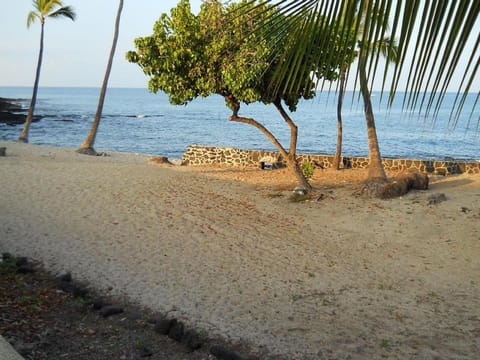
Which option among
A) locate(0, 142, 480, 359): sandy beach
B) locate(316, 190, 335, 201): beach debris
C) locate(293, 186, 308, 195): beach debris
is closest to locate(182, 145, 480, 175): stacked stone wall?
locate(0, 142, 480, 359): sandy beach

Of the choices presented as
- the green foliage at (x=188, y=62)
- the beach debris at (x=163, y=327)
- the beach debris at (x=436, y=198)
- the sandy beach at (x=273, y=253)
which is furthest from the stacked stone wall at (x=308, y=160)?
the beach debris at (x=163, y=327)

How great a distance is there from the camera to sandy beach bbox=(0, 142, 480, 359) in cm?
670

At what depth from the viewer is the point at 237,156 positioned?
1939cm

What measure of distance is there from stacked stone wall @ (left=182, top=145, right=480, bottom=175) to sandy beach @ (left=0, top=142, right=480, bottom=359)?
884 millimetres

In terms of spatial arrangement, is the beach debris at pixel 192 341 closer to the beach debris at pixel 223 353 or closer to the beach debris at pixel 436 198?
the beach debris at pixel 223 353

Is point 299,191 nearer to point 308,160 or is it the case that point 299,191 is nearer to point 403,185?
point 403,185

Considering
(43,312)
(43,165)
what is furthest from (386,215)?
(43,165)

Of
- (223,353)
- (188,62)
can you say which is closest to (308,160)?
(188,62)

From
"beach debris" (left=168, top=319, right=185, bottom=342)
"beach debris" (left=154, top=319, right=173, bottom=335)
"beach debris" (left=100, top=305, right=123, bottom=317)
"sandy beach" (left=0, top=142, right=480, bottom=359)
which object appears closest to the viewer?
"beach debris" (left=168, top=319, right=185, bottom=342)

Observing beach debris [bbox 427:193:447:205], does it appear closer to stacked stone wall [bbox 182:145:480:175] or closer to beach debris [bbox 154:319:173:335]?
stacked stone wall [bbox 182:145:480:175]

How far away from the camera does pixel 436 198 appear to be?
43.2 feet

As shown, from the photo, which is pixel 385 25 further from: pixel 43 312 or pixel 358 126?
pixel 358 126

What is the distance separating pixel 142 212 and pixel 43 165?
6.28m

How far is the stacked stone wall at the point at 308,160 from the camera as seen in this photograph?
55.6 feet
